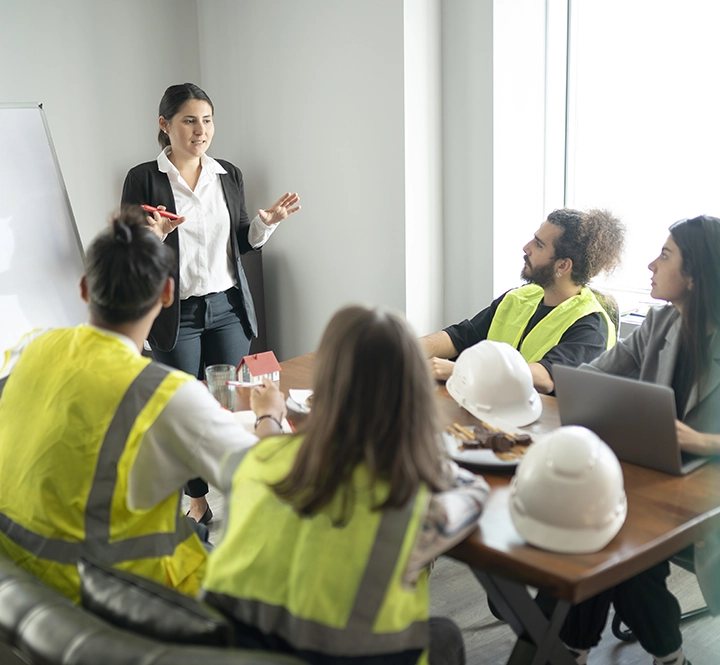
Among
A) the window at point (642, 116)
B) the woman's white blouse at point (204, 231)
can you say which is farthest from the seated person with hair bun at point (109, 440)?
the window at point (642, 116)

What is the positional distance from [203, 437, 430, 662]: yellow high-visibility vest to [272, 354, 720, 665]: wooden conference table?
0.17 meters

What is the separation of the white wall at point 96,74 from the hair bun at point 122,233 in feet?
8.08

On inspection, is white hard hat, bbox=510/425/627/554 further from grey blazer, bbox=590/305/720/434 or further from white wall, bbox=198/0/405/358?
white wall, bbox=198/0/405/358

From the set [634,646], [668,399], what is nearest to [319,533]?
[668,399]

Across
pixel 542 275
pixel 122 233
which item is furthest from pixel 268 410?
pixel 542 275

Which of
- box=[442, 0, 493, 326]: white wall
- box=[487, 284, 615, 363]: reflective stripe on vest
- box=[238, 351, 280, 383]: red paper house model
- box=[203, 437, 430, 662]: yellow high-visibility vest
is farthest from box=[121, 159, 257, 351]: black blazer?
box=[203, 437, 430, 662]: yellow high-visibility vest

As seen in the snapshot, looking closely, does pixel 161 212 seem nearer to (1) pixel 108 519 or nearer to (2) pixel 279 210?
(2) pixel 279 210

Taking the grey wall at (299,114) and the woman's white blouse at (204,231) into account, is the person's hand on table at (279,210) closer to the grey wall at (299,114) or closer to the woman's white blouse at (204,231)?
the woman's white blouse at (204,231)

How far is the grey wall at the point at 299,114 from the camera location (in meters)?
3.40

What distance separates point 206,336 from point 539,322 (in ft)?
4.15

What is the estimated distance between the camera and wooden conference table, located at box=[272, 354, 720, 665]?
1.25 metres

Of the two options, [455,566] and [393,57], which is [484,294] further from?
[455,566]

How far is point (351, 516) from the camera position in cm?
114

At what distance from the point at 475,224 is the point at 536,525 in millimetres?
2288
